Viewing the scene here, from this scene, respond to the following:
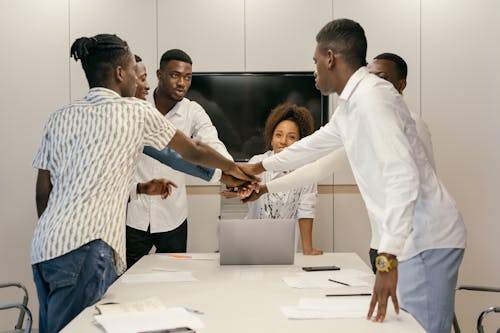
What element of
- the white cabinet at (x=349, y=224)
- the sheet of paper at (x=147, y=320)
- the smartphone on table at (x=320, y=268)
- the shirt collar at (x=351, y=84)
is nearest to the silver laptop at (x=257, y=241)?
the smartphone on table at (x=320, y=268)

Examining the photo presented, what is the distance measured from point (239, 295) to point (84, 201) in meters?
0.64

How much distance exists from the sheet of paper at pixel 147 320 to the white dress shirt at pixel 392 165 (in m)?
0.64

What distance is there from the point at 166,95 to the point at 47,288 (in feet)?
6.83

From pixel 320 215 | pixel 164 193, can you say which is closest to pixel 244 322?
pixel 164 193

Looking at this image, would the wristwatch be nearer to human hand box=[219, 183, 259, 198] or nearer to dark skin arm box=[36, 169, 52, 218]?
dark skin arm box=[36, 169, 52, 218]

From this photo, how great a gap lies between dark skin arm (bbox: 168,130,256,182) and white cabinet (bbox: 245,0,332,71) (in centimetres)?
159

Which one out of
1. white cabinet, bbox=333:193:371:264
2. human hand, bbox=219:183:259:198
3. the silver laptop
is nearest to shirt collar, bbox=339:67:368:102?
the silver laptop

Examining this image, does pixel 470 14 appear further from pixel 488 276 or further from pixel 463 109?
pixel 488 276

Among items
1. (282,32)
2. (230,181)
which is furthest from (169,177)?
(282,32)

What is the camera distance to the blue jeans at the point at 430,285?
2.26m

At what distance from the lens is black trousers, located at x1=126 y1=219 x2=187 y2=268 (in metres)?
4.00

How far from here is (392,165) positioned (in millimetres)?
1981

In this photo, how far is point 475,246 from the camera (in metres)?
4.87

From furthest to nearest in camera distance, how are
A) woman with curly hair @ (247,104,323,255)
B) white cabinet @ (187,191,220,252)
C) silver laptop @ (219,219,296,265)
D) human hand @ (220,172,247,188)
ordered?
1. white cabinet @ (187,191,220,252)
2. woman with curly hair @ (247,104,323,255)
3. human hand @ (220,172,247,188)
4. silver laptop @ (219,219,296,265)
